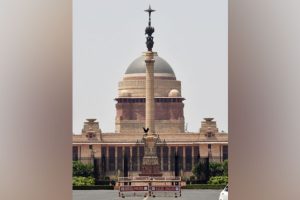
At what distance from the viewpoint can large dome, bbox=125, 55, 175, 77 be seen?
130 feet

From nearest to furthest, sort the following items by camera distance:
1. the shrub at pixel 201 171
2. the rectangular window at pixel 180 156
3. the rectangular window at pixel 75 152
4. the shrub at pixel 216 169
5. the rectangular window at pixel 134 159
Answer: the shrub at pixel 201 171
the shrub at pixel 216 169
the rectangular window at pixel 134 159
the rectangular window at pixel 75 152
the rectangular window at pixel 180 156

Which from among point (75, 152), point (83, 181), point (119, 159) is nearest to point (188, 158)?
point (119, 159)

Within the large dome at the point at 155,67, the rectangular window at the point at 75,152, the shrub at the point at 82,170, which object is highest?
the large dome at the point at 155,67

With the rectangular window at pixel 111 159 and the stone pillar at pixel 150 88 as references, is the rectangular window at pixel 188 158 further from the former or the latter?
the stone pillar at pixel 150 88

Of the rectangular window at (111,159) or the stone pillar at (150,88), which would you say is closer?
the stone pillar at (150,88)

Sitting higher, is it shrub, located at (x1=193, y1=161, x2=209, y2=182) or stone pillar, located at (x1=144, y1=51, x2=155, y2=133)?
stone pillar, located at (x1=144, y1=51, x2=155, y2=133)

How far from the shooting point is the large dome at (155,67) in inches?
1555

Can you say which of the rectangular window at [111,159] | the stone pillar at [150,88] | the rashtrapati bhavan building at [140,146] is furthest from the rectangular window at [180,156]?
the stone pillar at [150,88]

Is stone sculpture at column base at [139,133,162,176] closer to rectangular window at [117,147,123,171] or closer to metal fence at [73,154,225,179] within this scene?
metal fence at [73,154,225,179]

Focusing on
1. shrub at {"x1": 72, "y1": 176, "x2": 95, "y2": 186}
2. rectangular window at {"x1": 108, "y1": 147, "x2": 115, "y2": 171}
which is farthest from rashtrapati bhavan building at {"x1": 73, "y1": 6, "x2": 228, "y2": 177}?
shrub at {"x1": 72, "y1": 176, "x2": 95, "y2": 186}
